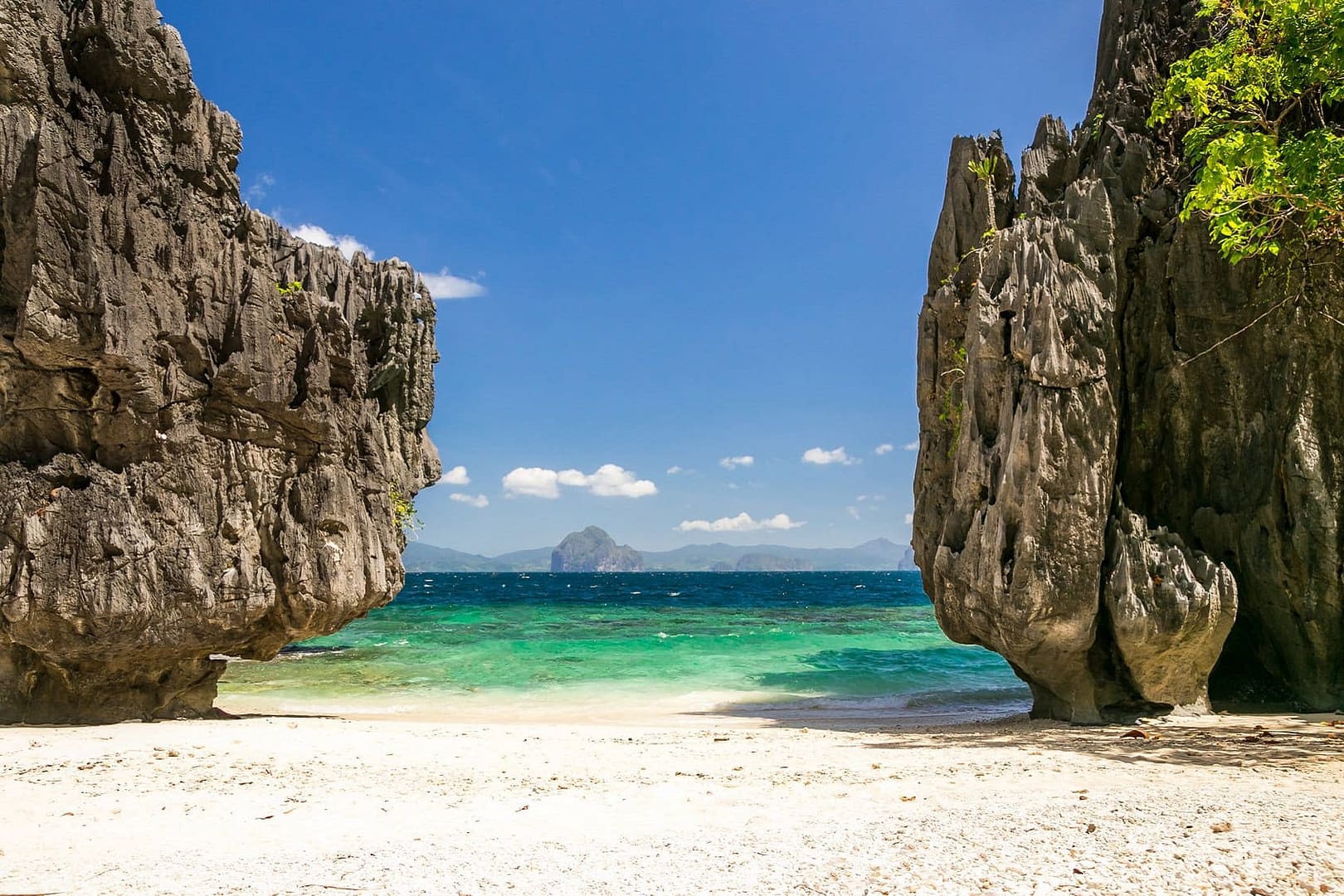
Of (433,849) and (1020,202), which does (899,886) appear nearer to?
(433,849)

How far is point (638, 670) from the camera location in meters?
22.5

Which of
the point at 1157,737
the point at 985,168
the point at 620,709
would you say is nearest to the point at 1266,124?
the point at 985,168

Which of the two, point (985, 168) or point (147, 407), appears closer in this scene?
point (147, 407)

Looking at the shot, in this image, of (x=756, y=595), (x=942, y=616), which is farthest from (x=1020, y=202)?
(x=756, y=595)

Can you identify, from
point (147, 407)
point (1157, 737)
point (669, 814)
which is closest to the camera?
point (669, 814)

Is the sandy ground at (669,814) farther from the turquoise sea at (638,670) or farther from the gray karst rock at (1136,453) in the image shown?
the turquoise sea at (638,670)

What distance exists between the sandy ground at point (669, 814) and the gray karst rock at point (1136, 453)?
5.34 ft

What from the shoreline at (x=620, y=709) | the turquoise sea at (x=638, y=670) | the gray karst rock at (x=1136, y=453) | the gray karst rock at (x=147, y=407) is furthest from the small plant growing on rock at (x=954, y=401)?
the gray karst rock at (x=147, y=407)

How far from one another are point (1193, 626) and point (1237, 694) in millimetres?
3096

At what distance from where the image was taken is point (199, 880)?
14.3ft

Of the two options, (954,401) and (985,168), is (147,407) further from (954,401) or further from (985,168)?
(985,168)

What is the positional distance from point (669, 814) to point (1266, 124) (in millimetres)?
10562

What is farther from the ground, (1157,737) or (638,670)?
(1157,737)

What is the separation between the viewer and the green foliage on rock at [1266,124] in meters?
7.64
